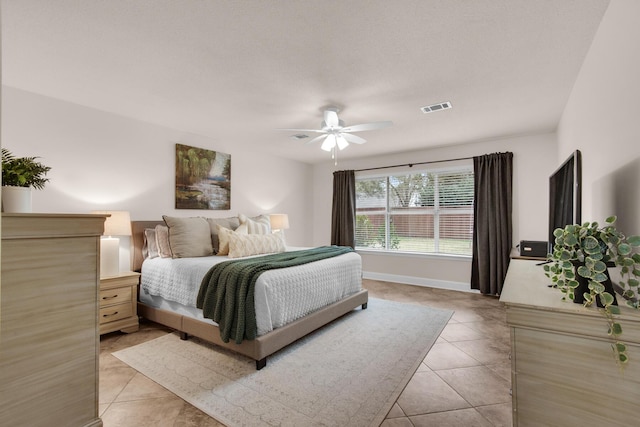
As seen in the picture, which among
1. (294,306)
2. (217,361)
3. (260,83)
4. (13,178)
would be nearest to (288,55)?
(260,83)

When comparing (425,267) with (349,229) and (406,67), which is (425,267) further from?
(406,67)

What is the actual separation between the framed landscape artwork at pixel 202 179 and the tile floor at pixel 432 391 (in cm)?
179

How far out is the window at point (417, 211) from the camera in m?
4.92

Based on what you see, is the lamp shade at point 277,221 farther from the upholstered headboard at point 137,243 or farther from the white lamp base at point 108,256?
the white lamp base at point 108,256

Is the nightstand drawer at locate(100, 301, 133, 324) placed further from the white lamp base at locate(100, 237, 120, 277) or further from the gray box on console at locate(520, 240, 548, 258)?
the gray box on console at locate(520, 240, 548, 258)

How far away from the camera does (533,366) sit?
1144 mm

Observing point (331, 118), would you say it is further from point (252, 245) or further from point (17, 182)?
point (17, 182)

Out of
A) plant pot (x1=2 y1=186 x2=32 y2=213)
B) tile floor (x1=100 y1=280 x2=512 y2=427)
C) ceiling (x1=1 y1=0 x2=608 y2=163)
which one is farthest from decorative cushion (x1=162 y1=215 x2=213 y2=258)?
plant pot (x1=2 y1=186 x2=32 y2=213)

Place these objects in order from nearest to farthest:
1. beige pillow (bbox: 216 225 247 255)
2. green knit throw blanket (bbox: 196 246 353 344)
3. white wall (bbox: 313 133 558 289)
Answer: green knit throw blanket (bbox: 196 246 353 344), beige pillow (bbox: 216 225 247 255), white wall (bbox: 313 133 558 289)

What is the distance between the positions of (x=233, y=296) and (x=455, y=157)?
4.15 m

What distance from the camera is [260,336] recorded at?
7.73ft

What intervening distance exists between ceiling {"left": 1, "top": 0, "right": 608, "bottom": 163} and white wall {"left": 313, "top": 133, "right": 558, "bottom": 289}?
0.80 metres

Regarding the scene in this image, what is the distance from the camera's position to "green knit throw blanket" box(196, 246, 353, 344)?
2.33m

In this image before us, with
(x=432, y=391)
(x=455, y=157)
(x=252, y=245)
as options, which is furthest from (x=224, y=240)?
(x=455, y=157)
